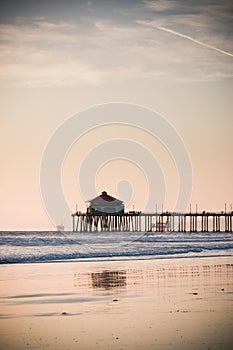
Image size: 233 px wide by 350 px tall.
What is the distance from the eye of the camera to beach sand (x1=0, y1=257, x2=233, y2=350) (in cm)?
1114

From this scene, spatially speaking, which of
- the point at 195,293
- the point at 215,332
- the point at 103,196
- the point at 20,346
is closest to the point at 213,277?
the point at 195,293

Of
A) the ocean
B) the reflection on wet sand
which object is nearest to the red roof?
the ocean

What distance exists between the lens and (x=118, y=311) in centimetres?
1405

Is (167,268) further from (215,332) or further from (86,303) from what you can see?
(215,332)

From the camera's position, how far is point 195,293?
1678 cm

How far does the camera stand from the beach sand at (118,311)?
36.6 ft

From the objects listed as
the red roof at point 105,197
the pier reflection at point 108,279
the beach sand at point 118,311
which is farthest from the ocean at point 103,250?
the red roof at point 105,197

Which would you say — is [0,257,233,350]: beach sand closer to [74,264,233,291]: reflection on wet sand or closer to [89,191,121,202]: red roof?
[74,264,233,291]: reflection on wet sand

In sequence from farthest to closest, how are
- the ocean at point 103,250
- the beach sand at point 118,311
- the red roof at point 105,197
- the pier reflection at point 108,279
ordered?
1. the red roof at point 105,197
2. the ocean at point 103,250
3. the pier reflection at point 108,279
4. the beach sand at point 118,311

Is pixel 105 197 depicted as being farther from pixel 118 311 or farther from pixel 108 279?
pixel 118 311

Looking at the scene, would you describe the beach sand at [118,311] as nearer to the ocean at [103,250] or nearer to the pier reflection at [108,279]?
the pier reflection at [108,279]

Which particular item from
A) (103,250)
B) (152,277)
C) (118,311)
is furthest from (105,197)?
(118,311)

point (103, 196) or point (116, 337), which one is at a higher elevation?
point (103, 196)

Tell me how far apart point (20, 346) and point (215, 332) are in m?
3.10
